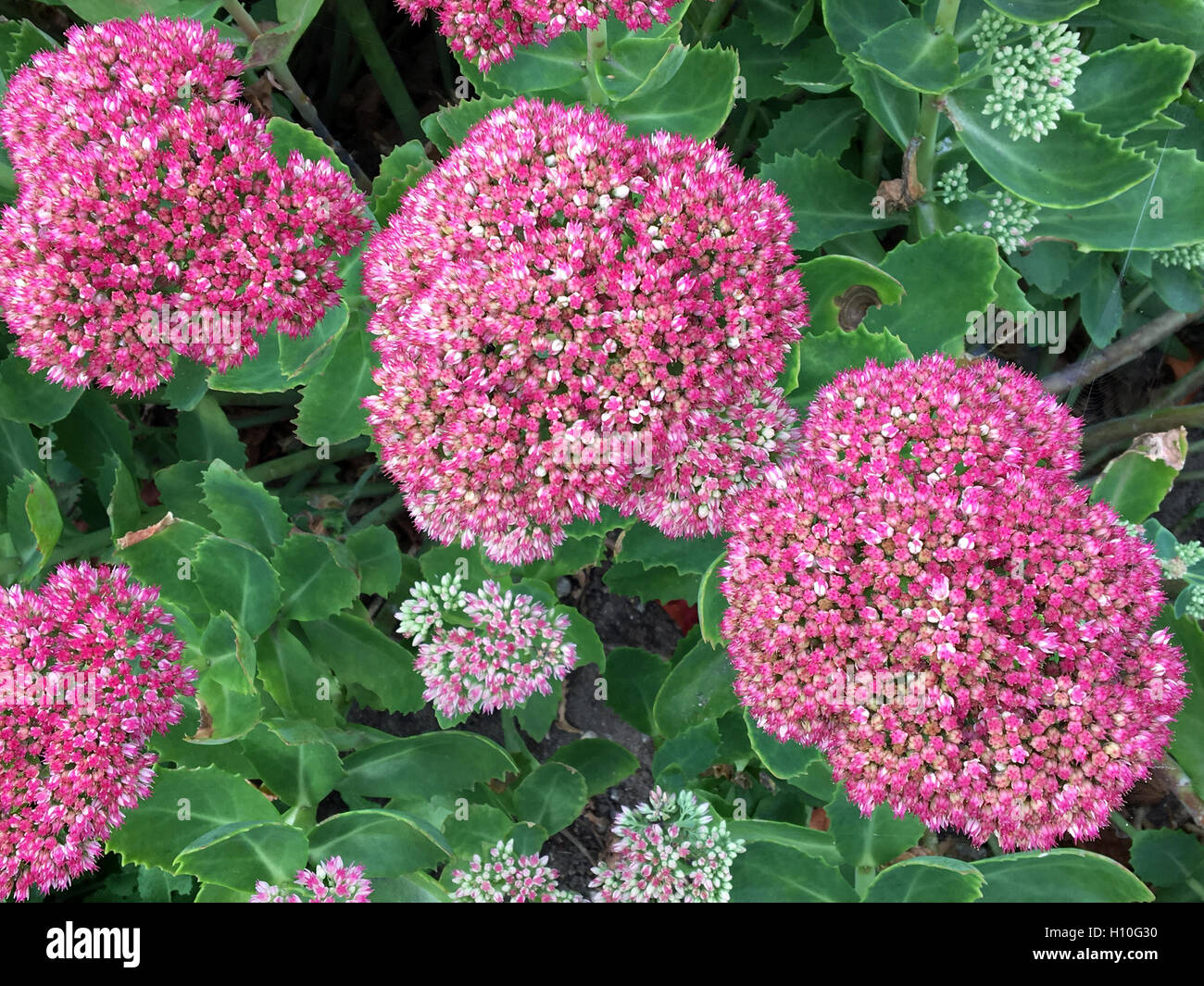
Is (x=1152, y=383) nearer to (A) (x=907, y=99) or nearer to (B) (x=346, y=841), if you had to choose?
(A) (x=907, y=99)

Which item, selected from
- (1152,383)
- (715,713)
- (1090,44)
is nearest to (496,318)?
(715,713)

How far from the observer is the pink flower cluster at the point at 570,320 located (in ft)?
5.90

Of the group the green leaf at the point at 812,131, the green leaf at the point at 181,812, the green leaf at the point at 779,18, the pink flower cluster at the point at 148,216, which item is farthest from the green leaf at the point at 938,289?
the green leaf at the point at 181,812

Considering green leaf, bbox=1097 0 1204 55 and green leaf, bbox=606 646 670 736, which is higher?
green leaf, bbox=1097 0 1204 55

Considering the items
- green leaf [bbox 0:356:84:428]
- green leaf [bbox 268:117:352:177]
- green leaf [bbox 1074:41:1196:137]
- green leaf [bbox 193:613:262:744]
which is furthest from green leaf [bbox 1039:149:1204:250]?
green leaf [bbox 0:356:84:428]

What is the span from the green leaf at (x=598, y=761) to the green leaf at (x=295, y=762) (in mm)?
561

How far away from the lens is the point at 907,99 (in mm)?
2320

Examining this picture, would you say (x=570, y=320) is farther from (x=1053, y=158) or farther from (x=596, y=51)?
(x=1053, y=158)

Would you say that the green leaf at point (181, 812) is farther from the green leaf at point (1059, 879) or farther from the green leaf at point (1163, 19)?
the green leaf at point (1163, 19)

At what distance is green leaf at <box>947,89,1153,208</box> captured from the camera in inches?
80.8

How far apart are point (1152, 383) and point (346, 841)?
2.88 m

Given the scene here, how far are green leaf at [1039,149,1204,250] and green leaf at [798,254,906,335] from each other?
55 centimetres

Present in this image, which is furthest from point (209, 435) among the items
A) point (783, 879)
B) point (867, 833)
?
point (867, 833)

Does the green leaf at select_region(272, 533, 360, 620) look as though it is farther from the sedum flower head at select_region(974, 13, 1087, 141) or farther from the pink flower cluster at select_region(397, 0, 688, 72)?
the sedum flower head at select_region(974, 13, 1087, 141)
